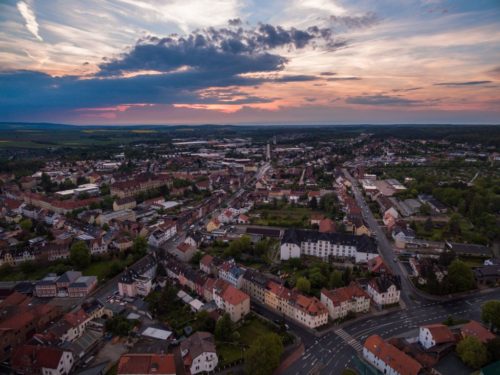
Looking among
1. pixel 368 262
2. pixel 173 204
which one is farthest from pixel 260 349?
pixel 173 204

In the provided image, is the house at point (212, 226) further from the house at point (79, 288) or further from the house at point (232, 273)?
the house at point (79, 288)

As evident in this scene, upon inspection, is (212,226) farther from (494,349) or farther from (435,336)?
(494,349)

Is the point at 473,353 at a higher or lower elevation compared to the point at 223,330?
higher

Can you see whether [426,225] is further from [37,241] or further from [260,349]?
[37,241]

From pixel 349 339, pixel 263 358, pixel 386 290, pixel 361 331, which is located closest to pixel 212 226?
pixel 386 290

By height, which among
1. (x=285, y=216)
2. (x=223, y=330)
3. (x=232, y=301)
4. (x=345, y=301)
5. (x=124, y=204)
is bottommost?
(x=285, y=216)

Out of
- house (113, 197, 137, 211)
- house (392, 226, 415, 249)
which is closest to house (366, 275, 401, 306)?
house (392, 226, 415, 249)
